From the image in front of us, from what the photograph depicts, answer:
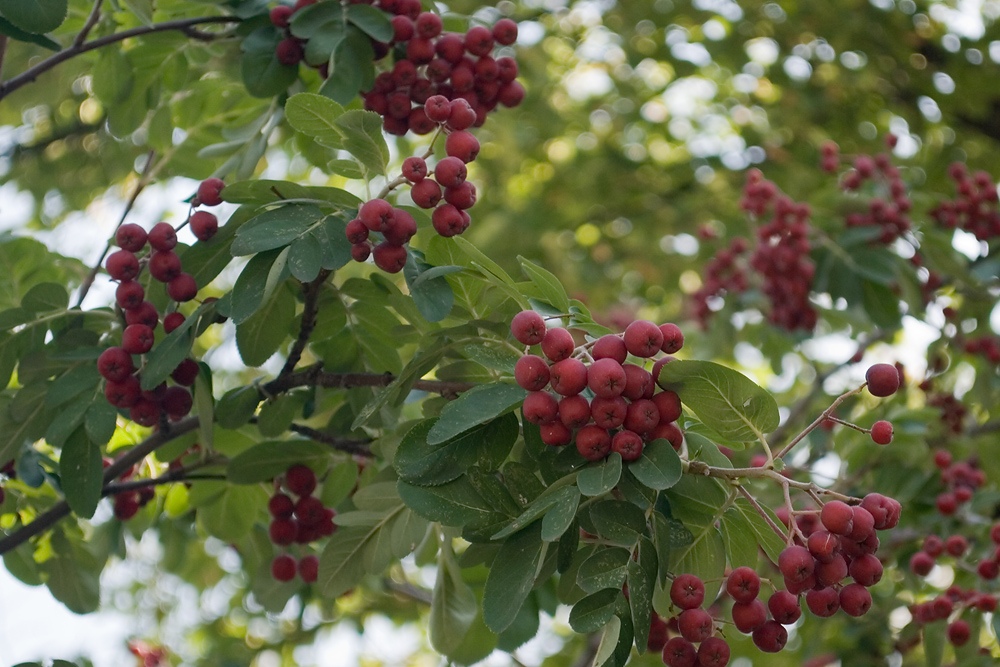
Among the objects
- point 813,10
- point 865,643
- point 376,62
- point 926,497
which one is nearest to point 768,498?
point 926,497

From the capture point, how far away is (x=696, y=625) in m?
1.56

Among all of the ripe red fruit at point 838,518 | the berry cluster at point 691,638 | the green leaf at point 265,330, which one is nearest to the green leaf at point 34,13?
the green leaf at point 265,330

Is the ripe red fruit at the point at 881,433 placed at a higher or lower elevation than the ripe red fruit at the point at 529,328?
lower

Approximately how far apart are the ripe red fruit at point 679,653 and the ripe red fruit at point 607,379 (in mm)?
427

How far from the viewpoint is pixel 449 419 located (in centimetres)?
150

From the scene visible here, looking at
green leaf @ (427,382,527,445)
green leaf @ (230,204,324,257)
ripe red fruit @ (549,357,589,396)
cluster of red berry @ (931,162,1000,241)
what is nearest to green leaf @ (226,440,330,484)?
green leaf @ (230,204,324,257)

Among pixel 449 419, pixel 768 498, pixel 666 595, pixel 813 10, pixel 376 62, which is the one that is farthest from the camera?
pixel 813 10

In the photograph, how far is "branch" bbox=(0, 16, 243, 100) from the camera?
6.98 feet

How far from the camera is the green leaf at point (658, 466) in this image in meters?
1.43

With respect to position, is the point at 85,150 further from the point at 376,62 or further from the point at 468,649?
the point at 468,649

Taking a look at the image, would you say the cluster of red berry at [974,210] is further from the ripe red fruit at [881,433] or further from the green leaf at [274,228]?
the green leaf at [274,228]

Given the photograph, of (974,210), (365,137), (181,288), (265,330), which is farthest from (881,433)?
(974,210)

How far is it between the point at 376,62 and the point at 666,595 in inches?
52.5

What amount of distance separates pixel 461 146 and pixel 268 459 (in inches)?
30.0
